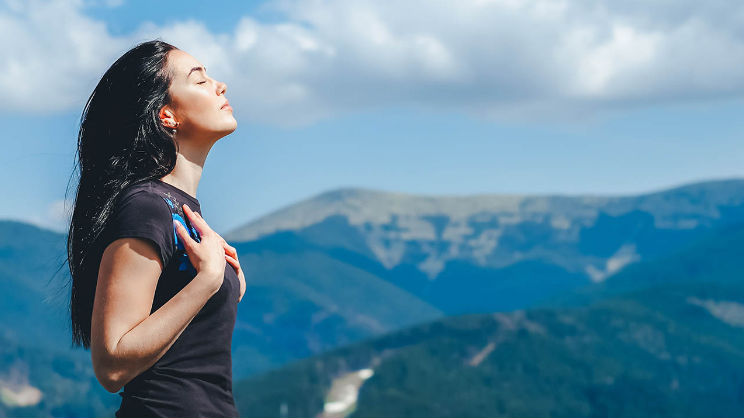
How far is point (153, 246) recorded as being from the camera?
2.62 m

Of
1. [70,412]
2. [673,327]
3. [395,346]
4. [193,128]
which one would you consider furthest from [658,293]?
[193,128]

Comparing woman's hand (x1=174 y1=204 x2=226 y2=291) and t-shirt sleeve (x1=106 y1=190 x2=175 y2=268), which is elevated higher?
t-shirt sleeve (x1=106 y1=190 x2=175 y2=268)

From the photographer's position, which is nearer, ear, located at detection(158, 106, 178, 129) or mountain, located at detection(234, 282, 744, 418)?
ear, located at detection(158, 106, 178, 129)

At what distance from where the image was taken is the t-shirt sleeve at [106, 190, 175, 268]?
2609 mm

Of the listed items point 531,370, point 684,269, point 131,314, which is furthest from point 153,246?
point 684,269

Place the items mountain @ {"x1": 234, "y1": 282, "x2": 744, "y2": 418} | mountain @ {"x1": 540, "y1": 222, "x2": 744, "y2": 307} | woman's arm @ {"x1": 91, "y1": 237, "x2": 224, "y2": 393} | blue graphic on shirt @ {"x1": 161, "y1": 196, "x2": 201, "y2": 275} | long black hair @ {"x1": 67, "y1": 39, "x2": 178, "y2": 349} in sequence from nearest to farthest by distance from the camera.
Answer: woman's arm @ {"x1": 91, "y1": 237, "x2": 224, "y2": 393}, blue graphic on shirt @ {"x1": 161, "y1": 196, "x2": 201, "y2": 275}, long black hair @ {"x1": 67, "y1": 39, "x2": 178, "y2": 349}, mountain @ {"x1": 234, "y1": 282, "x2": 744, "y2": 418}, mountain @ {"x1": 540, "y1": 222, "x2": 744, "y2": 307}

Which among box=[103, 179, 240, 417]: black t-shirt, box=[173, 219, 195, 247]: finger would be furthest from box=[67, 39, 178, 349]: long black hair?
box=[173, 219, 195, 247]: finger

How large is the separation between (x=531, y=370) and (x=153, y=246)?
125 metres

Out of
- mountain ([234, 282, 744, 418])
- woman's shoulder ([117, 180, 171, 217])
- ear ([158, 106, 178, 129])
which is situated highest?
ear ([158, 106, 178, 129])

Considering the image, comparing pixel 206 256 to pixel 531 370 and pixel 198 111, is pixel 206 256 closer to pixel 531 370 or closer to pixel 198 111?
pixel 198 111

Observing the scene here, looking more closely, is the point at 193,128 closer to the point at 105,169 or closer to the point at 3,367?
the point at 105,169

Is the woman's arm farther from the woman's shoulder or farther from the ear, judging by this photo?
the ear

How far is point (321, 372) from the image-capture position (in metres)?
123

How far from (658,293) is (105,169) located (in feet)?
501
